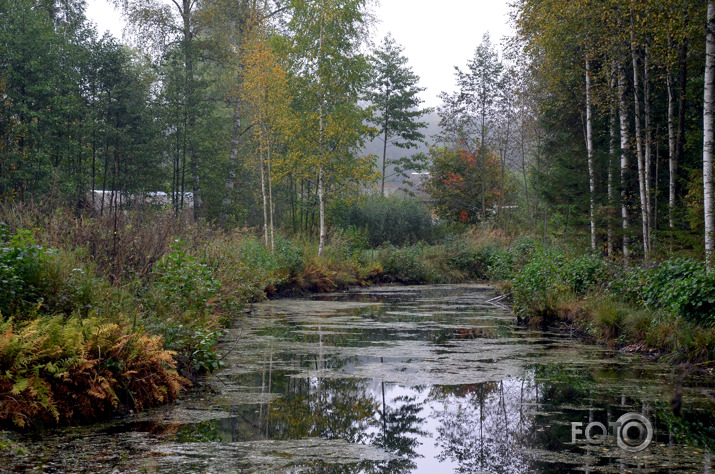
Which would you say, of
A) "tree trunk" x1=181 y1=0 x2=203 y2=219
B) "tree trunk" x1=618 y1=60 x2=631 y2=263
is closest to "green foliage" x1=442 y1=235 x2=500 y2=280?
"tree trunk" x1=181 y1=0 x2=203 y2=219

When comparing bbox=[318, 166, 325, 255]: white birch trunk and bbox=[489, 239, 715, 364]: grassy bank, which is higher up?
bbox=[318, 166, 325, 255]: white birch trunk

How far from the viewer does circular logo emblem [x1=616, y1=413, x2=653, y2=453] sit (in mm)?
4609

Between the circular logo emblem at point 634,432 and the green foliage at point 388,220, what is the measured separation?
2271 cm

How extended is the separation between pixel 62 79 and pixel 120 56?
7.84 feet

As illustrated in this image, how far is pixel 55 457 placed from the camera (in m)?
4.17

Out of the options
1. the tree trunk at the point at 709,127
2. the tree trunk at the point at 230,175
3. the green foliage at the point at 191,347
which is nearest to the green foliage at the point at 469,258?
the tree trunk at the point at 230,175

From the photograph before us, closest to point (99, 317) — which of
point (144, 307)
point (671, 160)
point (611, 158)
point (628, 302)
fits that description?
point (144, 307)

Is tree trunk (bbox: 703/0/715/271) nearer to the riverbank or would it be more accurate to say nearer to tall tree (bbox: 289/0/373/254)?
the riverbank

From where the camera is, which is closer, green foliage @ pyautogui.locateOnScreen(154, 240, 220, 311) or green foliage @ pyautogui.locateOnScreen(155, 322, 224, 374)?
green foliage @ pyautogui.locateOnScreen(155, 322, 224, 374)

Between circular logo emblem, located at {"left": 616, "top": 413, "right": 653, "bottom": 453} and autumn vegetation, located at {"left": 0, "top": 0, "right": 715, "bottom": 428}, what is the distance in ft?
9.54

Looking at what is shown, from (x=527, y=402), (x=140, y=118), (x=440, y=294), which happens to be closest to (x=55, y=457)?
(x=527, y=402)

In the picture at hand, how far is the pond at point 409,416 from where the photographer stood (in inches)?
167

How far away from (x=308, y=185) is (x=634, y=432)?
24157mm

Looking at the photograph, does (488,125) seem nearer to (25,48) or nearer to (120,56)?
(120,56)
